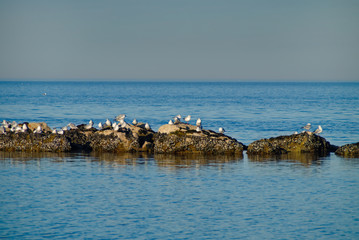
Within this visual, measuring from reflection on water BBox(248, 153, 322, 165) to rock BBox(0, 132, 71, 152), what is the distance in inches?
388

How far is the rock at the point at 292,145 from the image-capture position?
87.2 ft

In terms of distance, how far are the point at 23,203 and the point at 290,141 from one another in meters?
15.4

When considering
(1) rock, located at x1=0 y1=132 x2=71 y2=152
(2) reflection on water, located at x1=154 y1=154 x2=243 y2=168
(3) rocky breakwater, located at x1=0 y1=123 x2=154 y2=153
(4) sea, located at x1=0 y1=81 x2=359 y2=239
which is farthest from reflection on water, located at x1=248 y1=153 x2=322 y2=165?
(1) rock, located at x1=0 y1=132 x2=71 y2=152

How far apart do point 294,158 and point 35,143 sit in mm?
13417

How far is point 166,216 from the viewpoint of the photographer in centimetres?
1491

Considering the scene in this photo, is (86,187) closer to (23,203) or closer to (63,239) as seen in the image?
(23,203)

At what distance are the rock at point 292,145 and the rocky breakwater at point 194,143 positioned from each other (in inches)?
35.2

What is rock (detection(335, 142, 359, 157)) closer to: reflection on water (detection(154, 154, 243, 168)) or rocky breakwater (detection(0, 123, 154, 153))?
reflection on water (detection(154, 154, 243, 168))

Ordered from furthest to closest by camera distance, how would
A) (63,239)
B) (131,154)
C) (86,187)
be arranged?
(131,154) < (86,187) < (63,239)

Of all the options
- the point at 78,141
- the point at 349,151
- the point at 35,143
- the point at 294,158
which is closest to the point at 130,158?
Answer: the point at 78,141

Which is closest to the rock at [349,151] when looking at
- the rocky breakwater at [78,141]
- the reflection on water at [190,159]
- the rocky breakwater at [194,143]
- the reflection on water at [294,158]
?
the reflection on water at [294,158]

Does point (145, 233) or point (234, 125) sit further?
point (234, 125)

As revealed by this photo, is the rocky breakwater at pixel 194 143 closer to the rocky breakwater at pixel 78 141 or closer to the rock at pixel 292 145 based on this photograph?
the rock at pixel 292 145

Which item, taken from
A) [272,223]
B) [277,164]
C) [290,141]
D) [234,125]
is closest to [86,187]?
[272,223]
